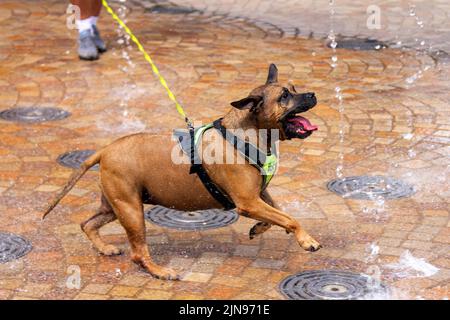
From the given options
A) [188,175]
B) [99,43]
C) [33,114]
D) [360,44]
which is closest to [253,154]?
[188,175]

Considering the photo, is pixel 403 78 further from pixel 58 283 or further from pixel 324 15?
pixel 58 283

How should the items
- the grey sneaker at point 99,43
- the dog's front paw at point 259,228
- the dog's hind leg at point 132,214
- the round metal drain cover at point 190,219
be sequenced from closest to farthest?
the dog's hind leg at point 132,214 → the dog's front paw at point 259,228 → the round metal drain cover at point 190,219 → the grey sneaker at point 99,43

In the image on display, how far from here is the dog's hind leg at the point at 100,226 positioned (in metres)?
6.96

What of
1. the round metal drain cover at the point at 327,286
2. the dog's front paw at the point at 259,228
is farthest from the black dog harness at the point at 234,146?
the round metal drain cover at the point at 327,286

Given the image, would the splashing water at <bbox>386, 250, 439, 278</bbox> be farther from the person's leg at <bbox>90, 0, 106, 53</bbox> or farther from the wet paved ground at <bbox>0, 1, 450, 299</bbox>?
the person's leg at <bbox>90, 0, 106, 53</bbox>

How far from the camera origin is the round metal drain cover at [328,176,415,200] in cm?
810

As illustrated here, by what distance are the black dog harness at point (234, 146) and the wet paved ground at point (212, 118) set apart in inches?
24.1

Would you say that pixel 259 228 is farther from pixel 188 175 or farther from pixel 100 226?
pixel 100 226

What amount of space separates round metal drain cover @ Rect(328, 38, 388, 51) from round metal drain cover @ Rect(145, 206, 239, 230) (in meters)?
5.73

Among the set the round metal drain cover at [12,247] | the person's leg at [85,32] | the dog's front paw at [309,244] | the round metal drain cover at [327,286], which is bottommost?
the round metal drain cover at [327,286]

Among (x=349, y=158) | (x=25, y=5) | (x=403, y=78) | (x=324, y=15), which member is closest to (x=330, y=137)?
(x=349, y=158)

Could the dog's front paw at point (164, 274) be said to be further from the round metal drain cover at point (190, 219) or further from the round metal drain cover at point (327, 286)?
the round metal drain cover at point (190, 219)

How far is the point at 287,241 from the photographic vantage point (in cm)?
728

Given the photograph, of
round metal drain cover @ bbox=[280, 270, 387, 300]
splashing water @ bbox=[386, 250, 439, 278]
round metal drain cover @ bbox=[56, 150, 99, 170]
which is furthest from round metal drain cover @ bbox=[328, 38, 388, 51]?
round metal drain cover @ bbox=[280, 270, 387, 300]
